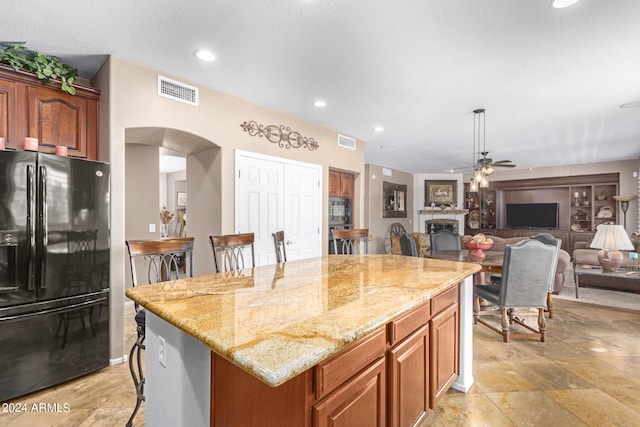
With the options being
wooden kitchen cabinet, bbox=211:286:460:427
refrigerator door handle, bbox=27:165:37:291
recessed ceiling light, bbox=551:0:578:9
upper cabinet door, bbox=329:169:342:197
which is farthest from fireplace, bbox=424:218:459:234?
refrigerator door handle, bbox=27:165:37:291

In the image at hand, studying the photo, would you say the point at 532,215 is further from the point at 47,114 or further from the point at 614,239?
the point at 47,114

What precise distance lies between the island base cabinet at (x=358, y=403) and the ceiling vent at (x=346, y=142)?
425cm

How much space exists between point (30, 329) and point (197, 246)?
5.76ft

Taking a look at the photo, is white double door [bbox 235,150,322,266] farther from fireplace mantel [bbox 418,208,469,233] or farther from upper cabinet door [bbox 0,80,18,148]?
fireplace mantel [bbox 418,208,469,233]

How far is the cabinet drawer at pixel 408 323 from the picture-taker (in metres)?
1.37

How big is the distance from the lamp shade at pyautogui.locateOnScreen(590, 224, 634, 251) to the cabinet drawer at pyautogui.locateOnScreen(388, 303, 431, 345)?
394cm

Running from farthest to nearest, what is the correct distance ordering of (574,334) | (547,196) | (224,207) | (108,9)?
(547,196) < (224,207) < (574,334) < (108,9)

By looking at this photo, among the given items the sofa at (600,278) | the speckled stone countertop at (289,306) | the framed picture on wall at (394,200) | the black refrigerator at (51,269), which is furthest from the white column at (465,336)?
the framed picture on wall at (394,200)

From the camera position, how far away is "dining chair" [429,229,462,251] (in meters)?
5.07

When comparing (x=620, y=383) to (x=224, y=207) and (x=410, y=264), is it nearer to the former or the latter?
(x=410, y=264)

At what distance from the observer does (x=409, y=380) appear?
1.51 m

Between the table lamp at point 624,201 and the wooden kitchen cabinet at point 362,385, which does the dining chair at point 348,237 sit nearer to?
the wooden kitchen cabinet at point 362,385

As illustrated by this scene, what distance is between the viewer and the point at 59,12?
209 centimetres

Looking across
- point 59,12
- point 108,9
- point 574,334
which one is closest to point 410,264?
point 574,334
